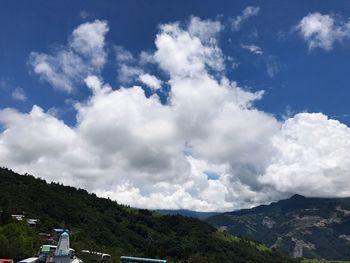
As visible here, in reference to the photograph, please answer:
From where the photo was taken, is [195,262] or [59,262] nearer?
[59,262]

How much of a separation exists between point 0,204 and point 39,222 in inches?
792

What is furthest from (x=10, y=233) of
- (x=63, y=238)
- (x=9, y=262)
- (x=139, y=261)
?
(x=139, y=261)

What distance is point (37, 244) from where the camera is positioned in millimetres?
125750

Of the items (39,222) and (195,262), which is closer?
(195,262)

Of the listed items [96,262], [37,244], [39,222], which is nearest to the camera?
[96,262]

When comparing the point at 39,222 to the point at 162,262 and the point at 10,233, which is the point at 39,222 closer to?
the point at 162,262

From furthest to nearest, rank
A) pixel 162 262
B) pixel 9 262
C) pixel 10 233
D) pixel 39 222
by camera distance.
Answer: pixel 39 222
pixel 162 262
pixel 10 233
pixel 9 262

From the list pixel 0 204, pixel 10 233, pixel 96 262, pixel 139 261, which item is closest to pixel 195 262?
pixel 139 261

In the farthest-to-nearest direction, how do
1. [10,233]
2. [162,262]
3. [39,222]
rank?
[39,222] < [162,262] < [10,233]

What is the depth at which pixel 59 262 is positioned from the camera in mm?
68312

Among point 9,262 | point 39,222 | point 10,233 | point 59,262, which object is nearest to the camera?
point 59,262

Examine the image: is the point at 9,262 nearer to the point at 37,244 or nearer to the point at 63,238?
the point at 63,238

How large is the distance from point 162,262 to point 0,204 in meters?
93.3

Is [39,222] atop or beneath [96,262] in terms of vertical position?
atop
